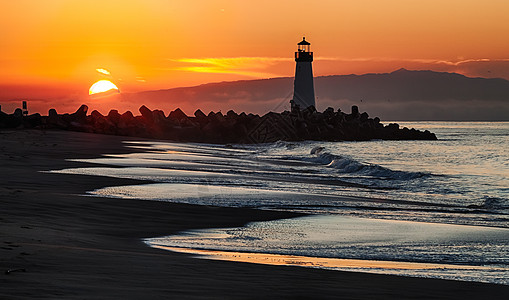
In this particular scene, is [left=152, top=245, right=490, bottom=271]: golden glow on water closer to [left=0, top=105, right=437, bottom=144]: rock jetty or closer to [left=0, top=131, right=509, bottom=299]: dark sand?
[left=0, top=131, right=509, bottom=299]: dark sand

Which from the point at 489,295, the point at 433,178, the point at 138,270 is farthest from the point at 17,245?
the point at 433,178

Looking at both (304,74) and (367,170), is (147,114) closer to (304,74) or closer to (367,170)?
(304,74)

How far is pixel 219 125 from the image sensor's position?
173 ft

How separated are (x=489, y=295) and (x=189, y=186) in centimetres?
925

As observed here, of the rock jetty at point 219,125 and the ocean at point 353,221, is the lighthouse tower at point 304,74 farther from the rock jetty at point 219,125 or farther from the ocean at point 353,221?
the ocean at point 353,221

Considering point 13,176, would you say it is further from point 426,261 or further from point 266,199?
point 426,261

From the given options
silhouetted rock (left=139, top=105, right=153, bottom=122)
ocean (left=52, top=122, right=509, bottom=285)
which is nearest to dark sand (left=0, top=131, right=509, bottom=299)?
ocean (left=52, top=122, right=509, bottom=285)

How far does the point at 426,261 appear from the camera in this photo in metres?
6.85

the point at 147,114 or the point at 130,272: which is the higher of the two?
the point at 147,114

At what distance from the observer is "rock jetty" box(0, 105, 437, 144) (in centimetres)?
4222

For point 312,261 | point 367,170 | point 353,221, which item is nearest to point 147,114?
point 367,170

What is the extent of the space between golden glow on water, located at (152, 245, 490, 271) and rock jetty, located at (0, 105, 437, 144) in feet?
115

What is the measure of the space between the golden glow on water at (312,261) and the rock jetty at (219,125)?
3519cm

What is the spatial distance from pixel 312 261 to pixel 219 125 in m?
46.3
